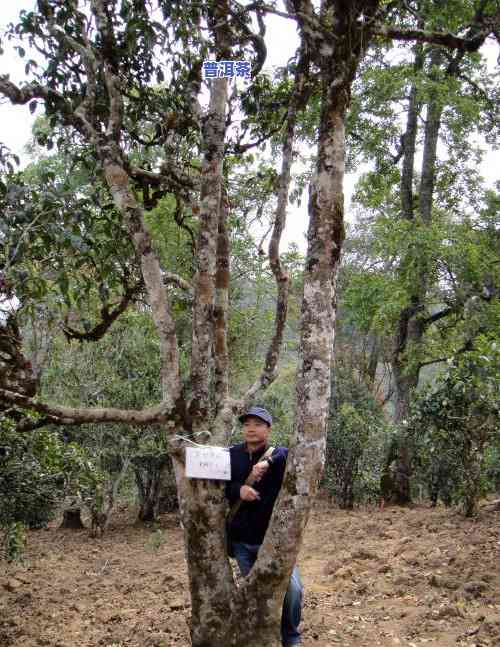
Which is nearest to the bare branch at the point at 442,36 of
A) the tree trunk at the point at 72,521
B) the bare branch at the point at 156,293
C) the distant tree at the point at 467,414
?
the bare branch at the point at 156,293

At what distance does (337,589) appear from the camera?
5.32 metres

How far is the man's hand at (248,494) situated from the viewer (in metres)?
3.14

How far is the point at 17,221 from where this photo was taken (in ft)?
11.7

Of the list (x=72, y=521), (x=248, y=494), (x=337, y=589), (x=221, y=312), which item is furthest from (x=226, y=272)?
(x=72, y=521)

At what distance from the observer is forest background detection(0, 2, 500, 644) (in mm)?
3662

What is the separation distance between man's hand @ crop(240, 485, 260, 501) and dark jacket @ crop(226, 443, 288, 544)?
3.8 inches

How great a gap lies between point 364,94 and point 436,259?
3.03 metres

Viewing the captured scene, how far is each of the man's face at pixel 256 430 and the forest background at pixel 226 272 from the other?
0.49 feet

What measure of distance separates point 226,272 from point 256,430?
1206 millimetres

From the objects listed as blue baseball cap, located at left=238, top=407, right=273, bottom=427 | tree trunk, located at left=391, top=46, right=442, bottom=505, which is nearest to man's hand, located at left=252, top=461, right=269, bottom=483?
blue baseball cap, located at left=238, top=407, right=273, bottom=427

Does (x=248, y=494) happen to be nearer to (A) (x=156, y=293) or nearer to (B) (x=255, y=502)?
(B) (x=255, y=502)

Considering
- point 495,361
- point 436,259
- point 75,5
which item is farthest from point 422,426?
point 75,5

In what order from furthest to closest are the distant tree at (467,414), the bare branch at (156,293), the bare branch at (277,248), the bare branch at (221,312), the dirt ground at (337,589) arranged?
the distant tree at (467,414) → the dirt ground at (337,589) → the bare branch at (221,312) → the bare branch at (277,248) → the bare branch at (156,293)

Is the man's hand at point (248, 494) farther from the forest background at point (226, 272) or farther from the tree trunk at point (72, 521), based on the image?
the tree trunk at point (72, 521)
